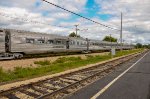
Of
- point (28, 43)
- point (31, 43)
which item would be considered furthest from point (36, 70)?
point (31, 43)

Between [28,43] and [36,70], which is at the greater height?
[28,43]

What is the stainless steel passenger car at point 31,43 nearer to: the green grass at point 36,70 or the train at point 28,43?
the train at point 28,43

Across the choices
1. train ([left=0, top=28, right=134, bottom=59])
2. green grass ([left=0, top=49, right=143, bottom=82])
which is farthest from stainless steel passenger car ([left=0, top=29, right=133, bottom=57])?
green grass ([left=0, top=49, right=143, bottom=82])

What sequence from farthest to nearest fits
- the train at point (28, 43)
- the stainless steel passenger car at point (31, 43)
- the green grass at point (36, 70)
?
the stainless steel passenger car at point (31, 43)
the train at point (28, 43)
the green grass at point (36, 70)

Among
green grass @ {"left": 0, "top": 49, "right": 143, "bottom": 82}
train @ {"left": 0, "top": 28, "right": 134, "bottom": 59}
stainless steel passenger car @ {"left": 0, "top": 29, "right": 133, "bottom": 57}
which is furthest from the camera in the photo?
stainless steel passenger car @ {"left": 0, "top": 29, "right": 133, "bottom": 57}

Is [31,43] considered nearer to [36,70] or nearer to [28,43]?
[28,43]

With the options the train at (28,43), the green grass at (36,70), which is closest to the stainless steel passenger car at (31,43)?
the train at (28,43)

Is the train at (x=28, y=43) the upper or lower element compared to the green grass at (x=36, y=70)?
upper

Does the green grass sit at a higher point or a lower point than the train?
lower

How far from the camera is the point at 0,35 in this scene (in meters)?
25.6

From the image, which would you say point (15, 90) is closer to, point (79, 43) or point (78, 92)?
point (78, 92)

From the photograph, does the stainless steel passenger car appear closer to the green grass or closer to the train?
the train

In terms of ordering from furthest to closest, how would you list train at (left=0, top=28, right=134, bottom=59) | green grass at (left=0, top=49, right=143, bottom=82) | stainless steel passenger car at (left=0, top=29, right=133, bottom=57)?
stainless steel passenger car at (left=0, top=29, right=133, bottom=57) → train at (left=0, top=28, right=134, bottom=59) → green grass at (left=0, top=49, right=143, bottom=82)

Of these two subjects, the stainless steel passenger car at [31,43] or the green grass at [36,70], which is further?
the stainless steel passenger car at [31,43]
